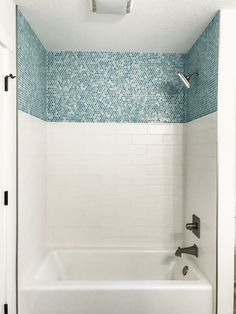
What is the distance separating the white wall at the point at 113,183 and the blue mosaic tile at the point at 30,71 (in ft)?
1.26

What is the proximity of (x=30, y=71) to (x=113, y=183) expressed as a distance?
1.22 m

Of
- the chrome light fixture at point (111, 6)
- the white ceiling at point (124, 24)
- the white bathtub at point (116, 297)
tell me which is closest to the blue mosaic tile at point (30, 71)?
the white ceiling at point (124, 24)

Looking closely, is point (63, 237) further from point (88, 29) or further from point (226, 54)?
point (226, 54)

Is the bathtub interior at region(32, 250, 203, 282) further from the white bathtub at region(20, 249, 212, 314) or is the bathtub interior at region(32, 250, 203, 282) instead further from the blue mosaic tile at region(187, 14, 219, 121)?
the blue mosaic tile at region(187, 14, 219, 121)

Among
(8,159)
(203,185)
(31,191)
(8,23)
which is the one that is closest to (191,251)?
(203,185)

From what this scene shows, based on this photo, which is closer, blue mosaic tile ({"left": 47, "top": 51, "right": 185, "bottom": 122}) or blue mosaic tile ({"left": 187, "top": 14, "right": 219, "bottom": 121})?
blue mosaic tile ({"left": 187, "top": 14, "right": 219, "bottom": 121})

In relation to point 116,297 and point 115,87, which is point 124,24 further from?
point 116,297

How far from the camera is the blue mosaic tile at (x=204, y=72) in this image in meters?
2.05

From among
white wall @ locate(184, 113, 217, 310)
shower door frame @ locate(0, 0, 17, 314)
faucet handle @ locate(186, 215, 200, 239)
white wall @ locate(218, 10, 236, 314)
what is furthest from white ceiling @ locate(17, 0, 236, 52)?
faucet handle @ locate(186, 215, 200, 239)

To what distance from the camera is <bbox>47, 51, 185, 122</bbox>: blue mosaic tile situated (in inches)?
111

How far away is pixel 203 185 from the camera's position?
2279 mm

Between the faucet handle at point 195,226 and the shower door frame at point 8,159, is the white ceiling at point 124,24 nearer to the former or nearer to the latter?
the shower door frame at point 8,159

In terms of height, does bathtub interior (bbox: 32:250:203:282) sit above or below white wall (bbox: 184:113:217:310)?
below

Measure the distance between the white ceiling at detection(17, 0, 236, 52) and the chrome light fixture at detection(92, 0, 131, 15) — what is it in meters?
0.06
